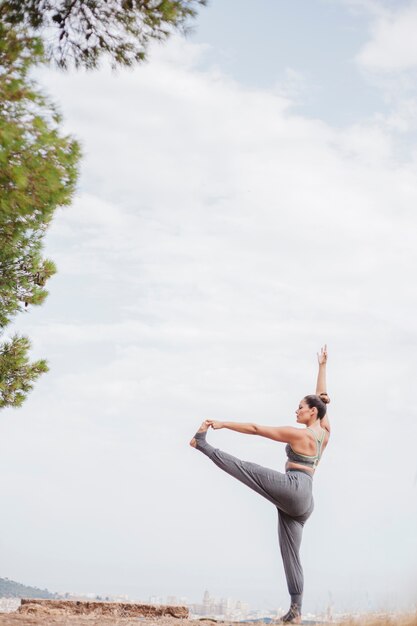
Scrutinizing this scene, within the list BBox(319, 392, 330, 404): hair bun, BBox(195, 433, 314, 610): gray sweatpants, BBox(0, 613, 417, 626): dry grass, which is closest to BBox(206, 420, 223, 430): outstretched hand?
BBox(195, 433, 314, 610): gray sweatpants

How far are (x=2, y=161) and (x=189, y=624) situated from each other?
439 centimetres

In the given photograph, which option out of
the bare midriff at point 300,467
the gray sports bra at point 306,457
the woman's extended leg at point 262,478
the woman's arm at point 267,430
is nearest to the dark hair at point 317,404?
the gray sports bra at point 306,457

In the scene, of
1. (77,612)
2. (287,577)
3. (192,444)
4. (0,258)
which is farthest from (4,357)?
(287,577)

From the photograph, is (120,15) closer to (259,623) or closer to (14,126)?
(14,126)

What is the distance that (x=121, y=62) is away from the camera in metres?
8.51

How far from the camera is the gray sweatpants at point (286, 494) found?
7352 millimetres

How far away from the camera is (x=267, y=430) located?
7.47 meters

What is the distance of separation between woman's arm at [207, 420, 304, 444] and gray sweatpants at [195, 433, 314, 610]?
0.24m

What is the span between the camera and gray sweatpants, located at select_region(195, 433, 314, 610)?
735 cm

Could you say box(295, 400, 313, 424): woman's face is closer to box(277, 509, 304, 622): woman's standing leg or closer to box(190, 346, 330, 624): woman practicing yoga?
box(190, 346, 330, 624): woman practicing yoga

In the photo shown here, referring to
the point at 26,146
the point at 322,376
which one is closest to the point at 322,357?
the point at 322,376

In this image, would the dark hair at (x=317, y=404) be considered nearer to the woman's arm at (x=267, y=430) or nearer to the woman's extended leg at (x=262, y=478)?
the woman's arm at (x=267, y=430)

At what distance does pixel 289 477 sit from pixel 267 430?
0.47m

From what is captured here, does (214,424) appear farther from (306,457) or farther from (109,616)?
(109,616)
